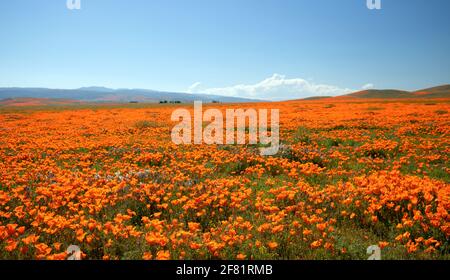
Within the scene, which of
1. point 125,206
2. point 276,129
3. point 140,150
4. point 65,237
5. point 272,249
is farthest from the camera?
point 276,129

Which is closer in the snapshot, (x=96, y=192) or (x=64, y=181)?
(x=96, y=192)

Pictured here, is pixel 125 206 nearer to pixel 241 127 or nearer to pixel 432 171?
pixel 432 171

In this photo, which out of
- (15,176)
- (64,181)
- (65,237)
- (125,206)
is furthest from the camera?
(15,176)

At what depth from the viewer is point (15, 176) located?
8.78m

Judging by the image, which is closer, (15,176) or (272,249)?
(272,249)

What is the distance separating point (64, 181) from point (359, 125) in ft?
56.7

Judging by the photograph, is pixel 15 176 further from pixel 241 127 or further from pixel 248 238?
pixel 241 127

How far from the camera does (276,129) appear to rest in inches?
773
